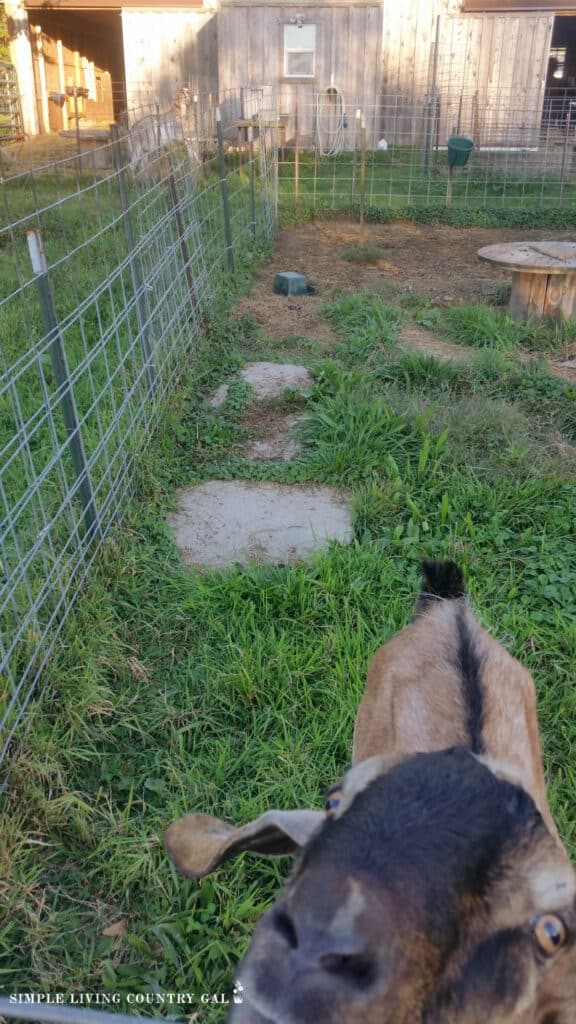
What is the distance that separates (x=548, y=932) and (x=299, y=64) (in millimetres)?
17141

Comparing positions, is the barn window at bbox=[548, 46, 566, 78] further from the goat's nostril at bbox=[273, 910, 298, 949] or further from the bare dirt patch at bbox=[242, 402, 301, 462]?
the goat's nostril at bbox=[273, 910, 298, 949]

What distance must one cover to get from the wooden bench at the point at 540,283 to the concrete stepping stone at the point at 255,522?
365cm

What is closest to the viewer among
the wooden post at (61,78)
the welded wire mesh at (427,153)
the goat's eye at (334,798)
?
the goat's eye at (334,798)

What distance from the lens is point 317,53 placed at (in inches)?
617

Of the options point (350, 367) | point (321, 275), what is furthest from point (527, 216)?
point (350, 367)

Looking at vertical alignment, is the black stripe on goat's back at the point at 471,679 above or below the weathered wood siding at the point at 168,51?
below

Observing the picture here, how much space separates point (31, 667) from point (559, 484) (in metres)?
2.96

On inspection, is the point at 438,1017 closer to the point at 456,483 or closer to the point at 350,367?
the point at 456,483

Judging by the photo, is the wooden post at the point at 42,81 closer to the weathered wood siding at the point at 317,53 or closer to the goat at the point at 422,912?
the weathered wood siding at the point at 317,53

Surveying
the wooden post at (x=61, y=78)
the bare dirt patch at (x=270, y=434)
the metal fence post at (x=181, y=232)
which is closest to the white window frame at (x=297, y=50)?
the wooden post at (x=61, y=78)

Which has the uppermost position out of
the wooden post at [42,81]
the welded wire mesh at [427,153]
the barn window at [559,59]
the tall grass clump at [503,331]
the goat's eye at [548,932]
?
the barn window at [559,59]

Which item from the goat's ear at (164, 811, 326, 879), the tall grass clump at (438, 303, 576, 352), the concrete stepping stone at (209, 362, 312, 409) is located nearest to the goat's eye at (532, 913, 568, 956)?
the goat's ear at (164, 811, 326, 879)

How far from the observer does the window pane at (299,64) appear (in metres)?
15.7

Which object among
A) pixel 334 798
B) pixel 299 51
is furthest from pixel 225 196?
pixel 299 51
